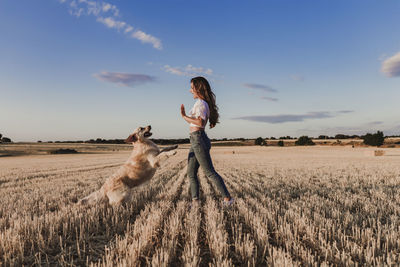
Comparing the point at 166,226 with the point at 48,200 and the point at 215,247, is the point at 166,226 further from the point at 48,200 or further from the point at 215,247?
the point at 48,200

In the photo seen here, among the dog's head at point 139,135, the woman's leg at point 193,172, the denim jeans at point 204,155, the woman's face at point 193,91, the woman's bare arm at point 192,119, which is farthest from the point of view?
the dog's head at point 139,135

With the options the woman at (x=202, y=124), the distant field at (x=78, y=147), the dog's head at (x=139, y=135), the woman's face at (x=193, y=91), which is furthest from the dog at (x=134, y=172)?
the distant field at (x=78, y=147)

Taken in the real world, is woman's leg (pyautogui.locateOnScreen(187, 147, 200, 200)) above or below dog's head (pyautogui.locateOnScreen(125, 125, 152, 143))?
below

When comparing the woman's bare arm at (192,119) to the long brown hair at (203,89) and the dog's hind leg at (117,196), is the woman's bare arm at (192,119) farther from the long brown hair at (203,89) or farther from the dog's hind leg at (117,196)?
the dog's hind leg at (117,196)

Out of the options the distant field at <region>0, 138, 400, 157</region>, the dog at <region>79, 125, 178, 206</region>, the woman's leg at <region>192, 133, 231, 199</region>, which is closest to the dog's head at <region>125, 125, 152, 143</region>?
the dog at <region>79, 125, 178, 206</region>

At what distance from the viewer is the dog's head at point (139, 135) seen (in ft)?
15.0

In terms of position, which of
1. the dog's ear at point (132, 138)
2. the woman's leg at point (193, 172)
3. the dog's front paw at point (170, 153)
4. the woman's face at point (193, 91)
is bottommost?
the woman's leg at point (193, 172)

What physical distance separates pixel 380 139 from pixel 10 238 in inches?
2710

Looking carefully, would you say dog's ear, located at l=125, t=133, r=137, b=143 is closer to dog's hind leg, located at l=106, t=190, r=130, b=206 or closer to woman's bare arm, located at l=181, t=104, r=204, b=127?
dog's hind leg, located at l=106, t=190, r=130, b=206

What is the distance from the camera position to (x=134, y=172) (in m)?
4.40

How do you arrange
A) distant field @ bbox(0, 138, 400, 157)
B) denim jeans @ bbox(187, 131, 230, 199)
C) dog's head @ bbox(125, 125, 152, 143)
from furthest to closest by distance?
1. distant field @ bbox(0, 138, 400, 157)
2. dog's head @ bbox(125, 125, 152, 143)
3. denim jeans @ bbox(187, 131, 230, 199)

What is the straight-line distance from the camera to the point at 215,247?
93.3 inches

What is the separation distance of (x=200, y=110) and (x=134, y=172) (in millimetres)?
1776

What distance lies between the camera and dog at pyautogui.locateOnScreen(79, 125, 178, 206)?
432 centimetres
